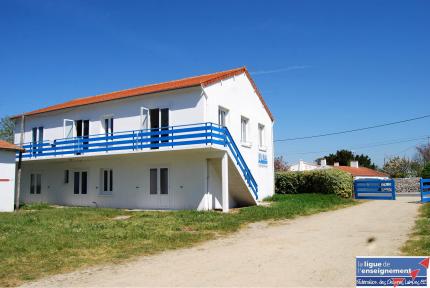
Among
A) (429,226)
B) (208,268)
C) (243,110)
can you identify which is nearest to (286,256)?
(208,268)

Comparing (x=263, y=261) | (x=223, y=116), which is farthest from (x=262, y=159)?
(x=263, y=261)

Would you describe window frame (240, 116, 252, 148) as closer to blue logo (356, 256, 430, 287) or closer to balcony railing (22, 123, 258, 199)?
balcony railing (22, 123, 258, 199)

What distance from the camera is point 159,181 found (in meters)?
21.2

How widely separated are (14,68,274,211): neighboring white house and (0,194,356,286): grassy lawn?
9.47 ft

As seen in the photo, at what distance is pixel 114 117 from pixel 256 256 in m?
15.7

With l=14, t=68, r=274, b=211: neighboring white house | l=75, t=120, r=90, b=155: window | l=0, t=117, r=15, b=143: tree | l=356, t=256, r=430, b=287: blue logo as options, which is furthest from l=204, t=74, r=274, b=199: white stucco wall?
l=0, t=117, r=15, b=143: tree

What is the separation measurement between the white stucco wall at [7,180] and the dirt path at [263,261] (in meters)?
13.9

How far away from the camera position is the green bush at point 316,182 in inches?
1057

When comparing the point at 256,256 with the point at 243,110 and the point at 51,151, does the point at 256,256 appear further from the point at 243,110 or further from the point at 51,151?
the point at 51,151

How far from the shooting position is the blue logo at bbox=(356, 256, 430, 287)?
5680mm

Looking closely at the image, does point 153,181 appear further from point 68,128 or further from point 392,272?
point 392,272

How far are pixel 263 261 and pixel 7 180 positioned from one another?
17.6 meters

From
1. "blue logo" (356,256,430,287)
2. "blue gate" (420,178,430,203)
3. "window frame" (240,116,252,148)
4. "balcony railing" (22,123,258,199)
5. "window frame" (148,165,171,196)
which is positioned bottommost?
"blue logo" (356,256,430,287)

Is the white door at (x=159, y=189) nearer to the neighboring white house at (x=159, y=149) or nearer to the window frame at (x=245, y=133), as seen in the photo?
the neighboring white house at (x=159, y=149)
